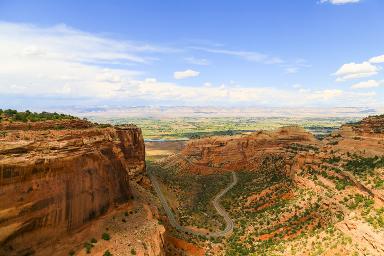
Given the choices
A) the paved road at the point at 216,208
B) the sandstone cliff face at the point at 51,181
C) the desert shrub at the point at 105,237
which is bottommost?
the paved road at the point at 216,208

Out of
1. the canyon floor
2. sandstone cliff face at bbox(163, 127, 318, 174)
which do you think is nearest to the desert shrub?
the canyon floor

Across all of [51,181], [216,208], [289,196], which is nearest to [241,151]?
[216,208]

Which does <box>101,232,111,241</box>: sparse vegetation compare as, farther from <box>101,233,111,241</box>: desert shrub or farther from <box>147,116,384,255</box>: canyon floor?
<box>147,116,384,255</box>: canyon floor

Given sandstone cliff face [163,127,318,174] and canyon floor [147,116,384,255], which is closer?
canyon floor [147,116,384,255]

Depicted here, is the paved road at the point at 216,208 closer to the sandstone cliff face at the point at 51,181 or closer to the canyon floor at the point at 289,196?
the canyon floor at the point at 289,196

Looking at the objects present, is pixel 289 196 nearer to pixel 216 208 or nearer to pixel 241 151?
pixel 216 208

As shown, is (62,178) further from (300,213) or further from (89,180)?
(300,213)

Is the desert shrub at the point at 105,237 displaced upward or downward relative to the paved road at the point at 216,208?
upward

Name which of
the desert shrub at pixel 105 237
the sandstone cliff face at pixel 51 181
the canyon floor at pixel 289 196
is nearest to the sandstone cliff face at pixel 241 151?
the canyon floor at pixel 289 196

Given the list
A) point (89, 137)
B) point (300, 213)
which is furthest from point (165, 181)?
point (89, 137)
